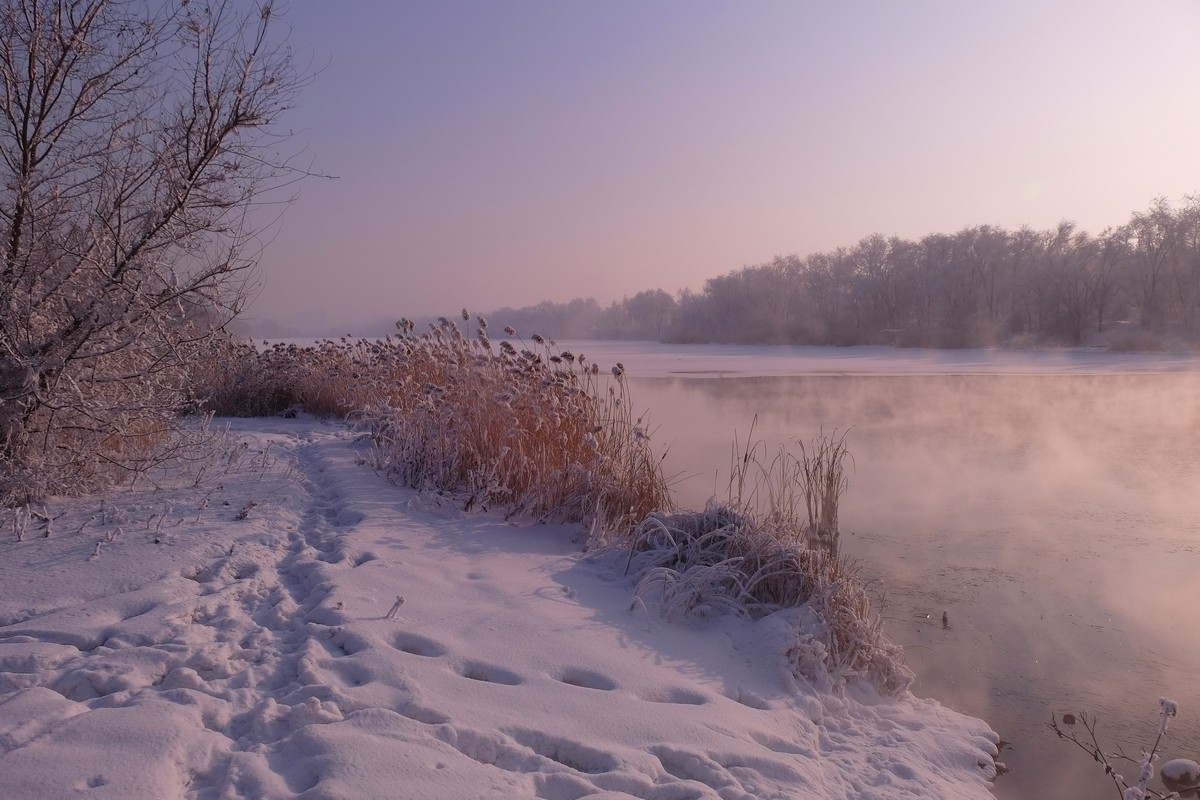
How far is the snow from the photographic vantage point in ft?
6.76

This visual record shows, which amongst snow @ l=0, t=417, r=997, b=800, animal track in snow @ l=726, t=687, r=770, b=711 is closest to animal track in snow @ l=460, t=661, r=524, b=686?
snow @ l=0, t=417, r=997, b=800

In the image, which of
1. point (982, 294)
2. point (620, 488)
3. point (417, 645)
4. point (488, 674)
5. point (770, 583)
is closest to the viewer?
point (488, 674)

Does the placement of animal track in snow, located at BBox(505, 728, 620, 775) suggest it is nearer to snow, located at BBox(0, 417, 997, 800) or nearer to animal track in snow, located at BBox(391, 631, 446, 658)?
snow, located at BBox(0, 417, 997, 800)

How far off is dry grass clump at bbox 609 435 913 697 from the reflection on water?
34 cm

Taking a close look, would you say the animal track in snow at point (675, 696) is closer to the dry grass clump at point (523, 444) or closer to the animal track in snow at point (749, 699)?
the animal track in snow at point (749, 699)

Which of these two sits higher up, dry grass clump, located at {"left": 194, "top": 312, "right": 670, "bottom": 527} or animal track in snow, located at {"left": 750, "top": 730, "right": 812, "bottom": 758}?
dry grass clump, located at {"left": 194, "top": 312, "right": 670, "bottom": 527}

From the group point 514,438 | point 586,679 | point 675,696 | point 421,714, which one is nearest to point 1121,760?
point 675,696

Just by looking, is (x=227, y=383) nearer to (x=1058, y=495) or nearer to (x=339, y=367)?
(x=339, y=367)

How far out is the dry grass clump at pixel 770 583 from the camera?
3.37 metres

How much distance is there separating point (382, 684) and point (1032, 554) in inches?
179

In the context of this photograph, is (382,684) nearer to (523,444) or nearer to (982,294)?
(523,444)

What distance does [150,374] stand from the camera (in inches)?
163

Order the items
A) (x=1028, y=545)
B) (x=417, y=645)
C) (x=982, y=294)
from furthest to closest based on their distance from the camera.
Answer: (x=982, y=294), (x=1028, y=545), (x=417, y=645)

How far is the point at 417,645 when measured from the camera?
2.93 m
